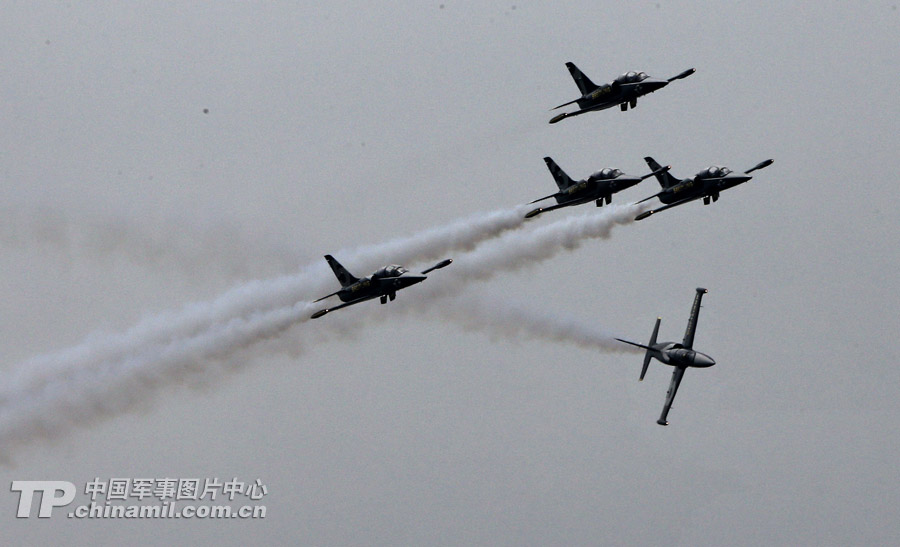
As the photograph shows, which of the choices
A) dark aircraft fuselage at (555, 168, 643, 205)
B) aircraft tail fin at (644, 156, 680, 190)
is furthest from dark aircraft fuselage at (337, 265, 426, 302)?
aircraft tail fin at (644, 156, 680, 190)

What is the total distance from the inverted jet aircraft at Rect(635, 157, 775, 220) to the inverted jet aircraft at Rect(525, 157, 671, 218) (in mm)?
2265

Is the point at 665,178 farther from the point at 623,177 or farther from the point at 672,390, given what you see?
the point at 672,390

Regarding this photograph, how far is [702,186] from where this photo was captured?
9719 cm

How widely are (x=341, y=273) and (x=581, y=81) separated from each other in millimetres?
24509

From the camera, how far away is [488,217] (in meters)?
100

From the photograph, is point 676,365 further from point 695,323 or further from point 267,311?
point 267,311

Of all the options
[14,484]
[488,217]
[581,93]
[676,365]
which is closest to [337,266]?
[488,217]

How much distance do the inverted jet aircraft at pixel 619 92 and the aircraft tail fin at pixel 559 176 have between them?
13.9ft

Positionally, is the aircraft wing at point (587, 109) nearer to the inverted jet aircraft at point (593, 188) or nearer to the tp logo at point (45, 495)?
the inverted jet aircraft at point (593, 188)

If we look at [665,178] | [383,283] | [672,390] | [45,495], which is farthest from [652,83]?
[45,495]

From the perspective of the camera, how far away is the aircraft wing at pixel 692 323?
125m

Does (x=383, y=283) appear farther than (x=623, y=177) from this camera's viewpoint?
No

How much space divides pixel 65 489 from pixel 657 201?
49.3 meters

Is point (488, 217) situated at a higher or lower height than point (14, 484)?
higher
